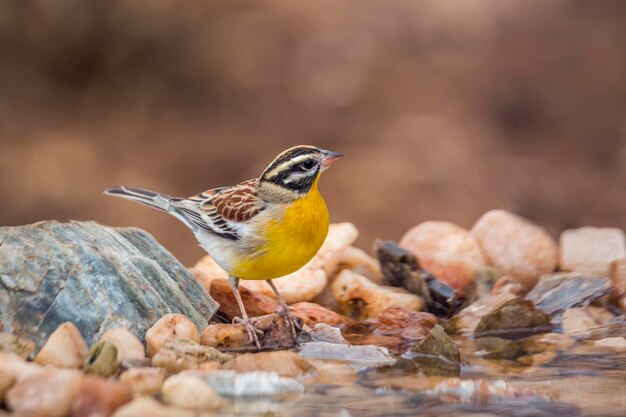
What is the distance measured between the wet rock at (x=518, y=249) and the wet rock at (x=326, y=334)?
1.69 m

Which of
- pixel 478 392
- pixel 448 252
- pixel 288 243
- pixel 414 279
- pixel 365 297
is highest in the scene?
pixel 288 243

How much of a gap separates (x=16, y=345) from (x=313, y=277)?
87.6 inches

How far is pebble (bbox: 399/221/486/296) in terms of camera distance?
658 centimetres

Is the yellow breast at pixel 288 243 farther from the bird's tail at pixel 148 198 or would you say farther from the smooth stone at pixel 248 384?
the bird's tail at pixel 148 198

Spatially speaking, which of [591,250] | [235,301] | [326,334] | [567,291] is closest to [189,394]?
[326,334]

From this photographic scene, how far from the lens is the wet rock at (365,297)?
616cm

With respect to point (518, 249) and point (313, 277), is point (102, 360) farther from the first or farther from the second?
point (518, 249)

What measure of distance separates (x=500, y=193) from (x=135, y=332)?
18.6 ft

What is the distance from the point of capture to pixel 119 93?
1088 cm

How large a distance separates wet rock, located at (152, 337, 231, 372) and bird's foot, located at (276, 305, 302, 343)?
2.33 feet

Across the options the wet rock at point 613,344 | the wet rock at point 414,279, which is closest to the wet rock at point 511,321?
the wet rock at point 613,344

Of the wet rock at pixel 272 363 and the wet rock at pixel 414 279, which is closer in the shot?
the wet rock at pixel 272 363

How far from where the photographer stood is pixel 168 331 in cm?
492

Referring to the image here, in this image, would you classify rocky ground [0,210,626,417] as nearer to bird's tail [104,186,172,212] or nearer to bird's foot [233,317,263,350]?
bird's foot [233,317,263,350]
